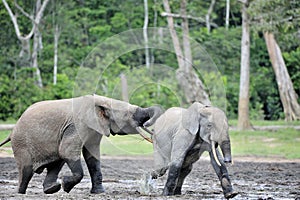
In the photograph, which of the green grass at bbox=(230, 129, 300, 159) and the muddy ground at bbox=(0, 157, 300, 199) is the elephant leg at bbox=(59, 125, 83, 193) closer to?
Answer: the muddy ground at bbox=(0, 157, 300, 199)

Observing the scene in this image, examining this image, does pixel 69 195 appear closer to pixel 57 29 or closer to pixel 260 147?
pixel 260 147

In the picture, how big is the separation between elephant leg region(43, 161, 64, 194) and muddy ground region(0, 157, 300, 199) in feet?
0.53

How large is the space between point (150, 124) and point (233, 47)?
32.4 metres

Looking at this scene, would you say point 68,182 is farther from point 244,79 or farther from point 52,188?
point 244,79

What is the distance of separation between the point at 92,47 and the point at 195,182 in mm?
26974

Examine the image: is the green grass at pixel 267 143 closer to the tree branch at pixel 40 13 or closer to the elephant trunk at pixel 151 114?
the elephant trunk at pixel 151 114

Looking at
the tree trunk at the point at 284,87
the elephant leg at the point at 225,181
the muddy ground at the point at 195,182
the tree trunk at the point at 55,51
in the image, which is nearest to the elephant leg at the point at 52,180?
the muddy ground at the point at 195,182

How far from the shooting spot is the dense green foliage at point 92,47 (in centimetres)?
3800

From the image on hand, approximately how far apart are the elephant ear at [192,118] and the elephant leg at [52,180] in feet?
6.94

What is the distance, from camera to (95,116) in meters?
12.8

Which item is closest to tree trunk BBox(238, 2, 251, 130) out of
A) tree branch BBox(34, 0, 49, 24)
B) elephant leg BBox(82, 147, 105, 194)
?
tree branch BBox(34, 0, 49, 24)

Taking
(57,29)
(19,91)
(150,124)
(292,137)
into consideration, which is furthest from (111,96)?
(57,29)

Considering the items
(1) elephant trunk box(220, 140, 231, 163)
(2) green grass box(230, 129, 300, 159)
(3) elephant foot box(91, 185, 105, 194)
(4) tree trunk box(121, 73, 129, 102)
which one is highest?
(4) tree trunk box(121, 73, 129, 102)

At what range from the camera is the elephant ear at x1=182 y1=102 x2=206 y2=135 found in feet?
43.1
